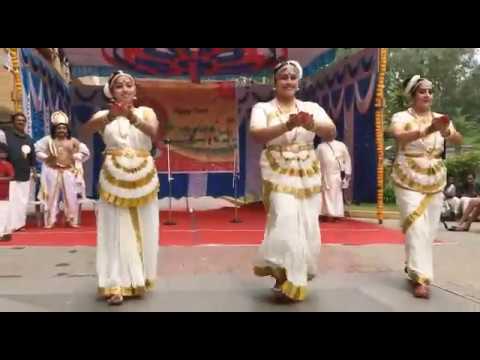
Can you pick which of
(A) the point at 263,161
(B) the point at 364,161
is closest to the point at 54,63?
(B) the point at 364,161

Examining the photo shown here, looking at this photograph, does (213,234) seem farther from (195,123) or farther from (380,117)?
(195,123)

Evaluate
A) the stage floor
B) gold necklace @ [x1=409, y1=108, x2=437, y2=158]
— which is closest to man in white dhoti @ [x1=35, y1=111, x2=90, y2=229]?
the stage floor

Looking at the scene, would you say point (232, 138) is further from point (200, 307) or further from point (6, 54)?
point (200, 307)

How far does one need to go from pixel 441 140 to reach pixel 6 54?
245 inches

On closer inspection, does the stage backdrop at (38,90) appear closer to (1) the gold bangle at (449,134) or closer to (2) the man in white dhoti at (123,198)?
(2) the man in white dhoti at (123,198)

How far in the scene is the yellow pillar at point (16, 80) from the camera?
8016mm

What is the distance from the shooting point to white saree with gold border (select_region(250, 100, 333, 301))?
385 cm

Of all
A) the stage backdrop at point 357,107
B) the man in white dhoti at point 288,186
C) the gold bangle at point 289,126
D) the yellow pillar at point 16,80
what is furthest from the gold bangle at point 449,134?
the yellow pillar at point 16,80

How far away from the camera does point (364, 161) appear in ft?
34.6

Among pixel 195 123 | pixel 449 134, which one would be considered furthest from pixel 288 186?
pixel 195 123

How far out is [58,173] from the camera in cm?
893

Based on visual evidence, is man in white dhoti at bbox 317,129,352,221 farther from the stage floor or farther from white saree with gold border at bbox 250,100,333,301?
white saree with gold border at bbox 250,100,333,301

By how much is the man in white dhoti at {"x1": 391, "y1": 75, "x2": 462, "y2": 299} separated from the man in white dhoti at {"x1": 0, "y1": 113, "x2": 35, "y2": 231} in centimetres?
548

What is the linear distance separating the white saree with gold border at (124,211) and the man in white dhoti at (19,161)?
4241mm
